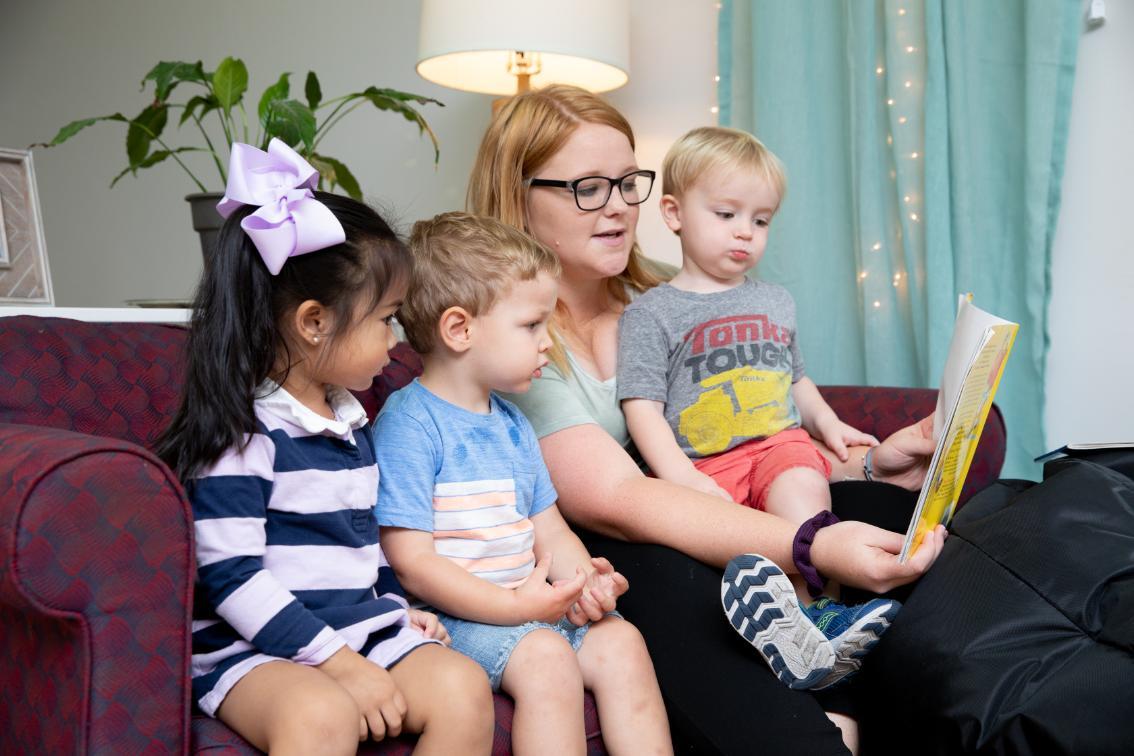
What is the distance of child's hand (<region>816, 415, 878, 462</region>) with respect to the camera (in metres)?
1.57

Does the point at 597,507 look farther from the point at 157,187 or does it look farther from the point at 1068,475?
the point at 157,187

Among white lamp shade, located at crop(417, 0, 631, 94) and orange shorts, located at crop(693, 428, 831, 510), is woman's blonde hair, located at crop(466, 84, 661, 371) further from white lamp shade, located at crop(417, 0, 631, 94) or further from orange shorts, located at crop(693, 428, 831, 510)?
white lamp shade, located at crop(417, 0, 631, 94)

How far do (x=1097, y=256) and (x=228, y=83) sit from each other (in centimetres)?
171

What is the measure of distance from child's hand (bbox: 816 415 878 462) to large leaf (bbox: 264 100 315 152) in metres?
1.05

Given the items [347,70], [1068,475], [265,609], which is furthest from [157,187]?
[1068,475]

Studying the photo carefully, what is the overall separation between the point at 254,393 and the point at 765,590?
1.85 ft

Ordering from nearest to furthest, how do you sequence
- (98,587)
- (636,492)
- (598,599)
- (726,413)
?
(98,587) < (598,599) < (636,492) < (726,413)

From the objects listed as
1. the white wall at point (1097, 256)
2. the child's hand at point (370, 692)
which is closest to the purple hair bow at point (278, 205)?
the child's hand at point (370, 692)

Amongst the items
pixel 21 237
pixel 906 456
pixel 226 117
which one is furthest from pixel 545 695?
pixel 226 117

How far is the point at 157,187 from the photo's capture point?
3.46m

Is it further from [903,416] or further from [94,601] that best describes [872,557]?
[94,601]

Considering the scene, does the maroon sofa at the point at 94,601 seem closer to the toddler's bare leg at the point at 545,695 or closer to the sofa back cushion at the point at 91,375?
the toddler's bare leg at the point at 545,695

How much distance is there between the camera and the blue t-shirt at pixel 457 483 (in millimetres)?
1146

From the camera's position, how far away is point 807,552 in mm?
1157
